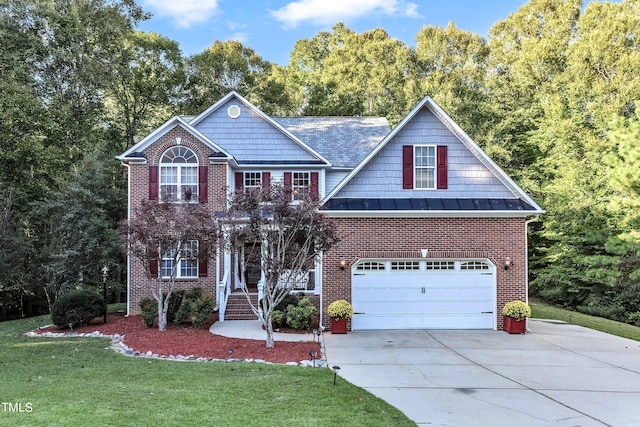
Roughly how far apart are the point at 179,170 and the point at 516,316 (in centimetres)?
1221

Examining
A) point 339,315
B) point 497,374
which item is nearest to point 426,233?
point 339,315

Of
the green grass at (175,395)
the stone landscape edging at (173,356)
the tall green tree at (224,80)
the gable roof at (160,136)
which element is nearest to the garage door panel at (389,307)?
the stone landscape edging at (173,356)

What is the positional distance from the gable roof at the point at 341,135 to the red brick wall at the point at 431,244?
5.53 m

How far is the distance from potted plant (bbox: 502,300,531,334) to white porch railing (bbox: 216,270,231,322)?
8.90 metres

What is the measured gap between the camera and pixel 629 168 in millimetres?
16859

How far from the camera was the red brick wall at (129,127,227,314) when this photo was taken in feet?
53.0

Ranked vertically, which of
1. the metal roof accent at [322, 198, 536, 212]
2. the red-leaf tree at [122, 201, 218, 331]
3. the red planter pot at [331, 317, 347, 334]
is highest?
the metal roof accent at [322, 198, 536, 212]

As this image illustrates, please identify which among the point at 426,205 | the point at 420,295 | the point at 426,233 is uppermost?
the point at 426,205

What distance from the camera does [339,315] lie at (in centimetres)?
1277

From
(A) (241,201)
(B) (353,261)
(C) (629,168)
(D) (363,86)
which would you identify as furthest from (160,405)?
(D) (363,86)

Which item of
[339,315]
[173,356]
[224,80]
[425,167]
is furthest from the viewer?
[224,80]

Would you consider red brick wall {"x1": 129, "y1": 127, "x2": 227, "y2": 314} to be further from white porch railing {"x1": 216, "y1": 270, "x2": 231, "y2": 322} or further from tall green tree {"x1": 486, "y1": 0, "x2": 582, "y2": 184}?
tall green tree {"x1": 486, "y1": 0, "x2": 582, "y2": 184}

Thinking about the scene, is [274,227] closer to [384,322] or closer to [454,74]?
[384,322]

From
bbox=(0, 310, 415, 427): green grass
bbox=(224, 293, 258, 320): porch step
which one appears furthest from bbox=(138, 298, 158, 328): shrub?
bbox=(0, 310, 415, 427): green grass
